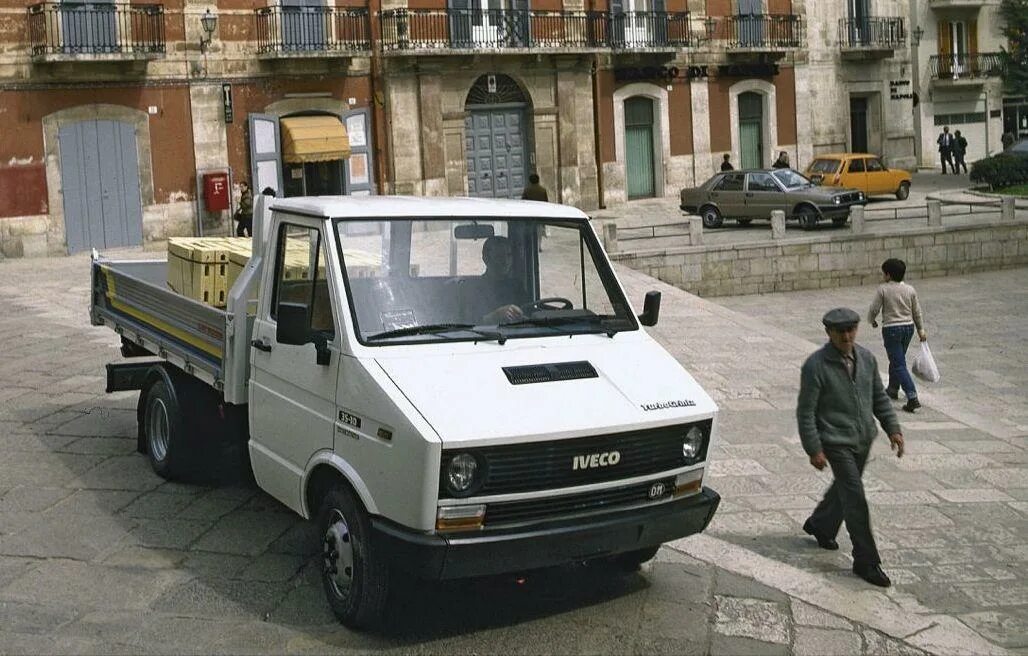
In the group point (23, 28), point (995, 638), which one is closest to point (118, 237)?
point (23, 28)

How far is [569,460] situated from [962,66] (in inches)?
1709

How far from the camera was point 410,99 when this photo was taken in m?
31.3

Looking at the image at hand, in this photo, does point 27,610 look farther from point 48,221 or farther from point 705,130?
point 705,130

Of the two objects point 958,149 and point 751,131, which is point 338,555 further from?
point 958,149

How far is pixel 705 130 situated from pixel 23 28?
18.7 m

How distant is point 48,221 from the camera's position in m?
26.6

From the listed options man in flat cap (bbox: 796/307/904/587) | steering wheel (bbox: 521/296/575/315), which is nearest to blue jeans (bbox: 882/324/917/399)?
man in flat cap (bbox: 796/307/904/587)

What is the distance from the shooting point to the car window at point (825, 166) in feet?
111

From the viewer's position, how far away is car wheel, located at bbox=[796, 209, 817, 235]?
28.8 m

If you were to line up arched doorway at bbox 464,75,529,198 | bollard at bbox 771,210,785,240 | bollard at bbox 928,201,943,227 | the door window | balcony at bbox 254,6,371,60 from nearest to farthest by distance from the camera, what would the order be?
the door window → bollard at bbox 771,210,785,240 → bollard at bbox 928,201,943,227 → balcony at bbox 254,6,371,60 → arched doorway at bbox 464,75,529,198

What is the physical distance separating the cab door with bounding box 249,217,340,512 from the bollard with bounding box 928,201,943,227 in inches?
877

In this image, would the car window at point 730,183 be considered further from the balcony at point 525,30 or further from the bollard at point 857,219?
the balcony at point 525,30

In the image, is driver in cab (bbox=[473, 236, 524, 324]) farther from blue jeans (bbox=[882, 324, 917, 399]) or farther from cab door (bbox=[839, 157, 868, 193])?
cab door (bbox=[839, 157, 868, 193])

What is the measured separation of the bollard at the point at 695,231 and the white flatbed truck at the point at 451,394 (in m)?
17.8
